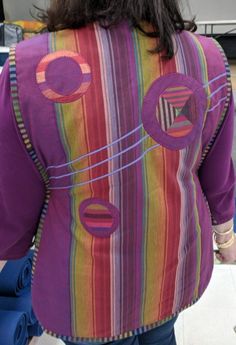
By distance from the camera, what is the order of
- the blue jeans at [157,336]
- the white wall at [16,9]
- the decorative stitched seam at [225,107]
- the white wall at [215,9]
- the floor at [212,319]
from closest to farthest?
1. the decorative stitched seam at [225,107]
2. the blue jeans at [157,336]
3. the floor at [212,319]
4. the white wall at [16,9]
5. the white wall at [215,9]

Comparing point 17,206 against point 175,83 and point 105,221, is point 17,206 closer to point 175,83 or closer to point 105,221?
point 105,221

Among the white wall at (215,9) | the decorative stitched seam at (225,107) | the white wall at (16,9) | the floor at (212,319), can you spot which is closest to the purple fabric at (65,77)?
the decorative stitched seam at (225,107)

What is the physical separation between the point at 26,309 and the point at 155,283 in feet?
2.63

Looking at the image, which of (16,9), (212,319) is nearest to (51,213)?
(212,319)

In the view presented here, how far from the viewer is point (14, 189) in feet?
2.39

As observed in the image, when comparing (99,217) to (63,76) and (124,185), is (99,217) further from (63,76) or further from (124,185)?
(63,76)

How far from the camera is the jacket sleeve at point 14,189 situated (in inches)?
25.9

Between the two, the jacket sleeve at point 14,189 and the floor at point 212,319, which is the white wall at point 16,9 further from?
the jacket sleeve at point 14,189

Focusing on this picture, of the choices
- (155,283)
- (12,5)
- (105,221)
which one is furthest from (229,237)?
(12,5)

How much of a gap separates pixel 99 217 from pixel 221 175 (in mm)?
296

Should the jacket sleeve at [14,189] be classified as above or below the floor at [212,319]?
above

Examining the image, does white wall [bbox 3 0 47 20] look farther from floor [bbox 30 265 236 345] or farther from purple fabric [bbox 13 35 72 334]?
purple fabric [bbox 13 35 72 334]

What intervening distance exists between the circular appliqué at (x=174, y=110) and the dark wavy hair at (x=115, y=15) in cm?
5

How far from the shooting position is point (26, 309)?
4.73 ft
